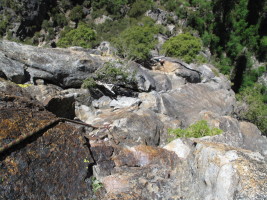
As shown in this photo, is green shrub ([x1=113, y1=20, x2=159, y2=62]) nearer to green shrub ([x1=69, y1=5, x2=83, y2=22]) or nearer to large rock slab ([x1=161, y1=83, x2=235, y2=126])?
large rock slab ([x1=161, y1=83, x2=235, y2=126])

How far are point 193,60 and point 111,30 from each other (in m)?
23.6

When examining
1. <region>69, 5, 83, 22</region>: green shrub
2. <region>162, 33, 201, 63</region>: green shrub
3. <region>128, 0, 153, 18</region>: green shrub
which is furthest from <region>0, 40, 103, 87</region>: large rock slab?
<region>69, 5, 83, 22</region>: green shrub

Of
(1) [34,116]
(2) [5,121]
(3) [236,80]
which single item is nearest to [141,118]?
(1) [34,116]

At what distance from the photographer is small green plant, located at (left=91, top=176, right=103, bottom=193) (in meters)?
5.00

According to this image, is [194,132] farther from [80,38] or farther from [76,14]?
[76,14]

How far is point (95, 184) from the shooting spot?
16.7 feet

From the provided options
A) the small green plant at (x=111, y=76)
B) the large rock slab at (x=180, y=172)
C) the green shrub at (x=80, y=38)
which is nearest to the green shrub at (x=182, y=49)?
the green shrub at (x=80, y=38)

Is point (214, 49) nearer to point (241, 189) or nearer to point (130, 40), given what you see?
point (130, 40)

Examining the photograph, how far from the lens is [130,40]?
25453mm

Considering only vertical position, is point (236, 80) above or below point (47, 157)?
below

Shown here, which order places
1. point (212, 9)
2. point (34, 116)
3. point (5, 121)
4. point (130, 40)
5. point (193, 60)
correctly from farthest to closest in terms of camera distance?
point (212, 9)
point (193, 60)
point (130, 40)
point (34, 116)
point (5, 121)

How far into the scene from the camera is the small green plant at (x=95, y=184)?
5.00 m

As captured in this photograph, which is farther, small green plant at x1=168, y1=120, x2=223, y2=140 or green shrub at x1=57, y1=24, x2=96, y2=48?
green shrub at x1=57, y1=24, x2=96, y2=48

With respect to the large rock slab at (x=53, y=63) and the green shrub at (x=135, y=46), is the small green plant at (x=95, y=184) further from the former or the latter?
the green shrub at (x=135, y=46)
